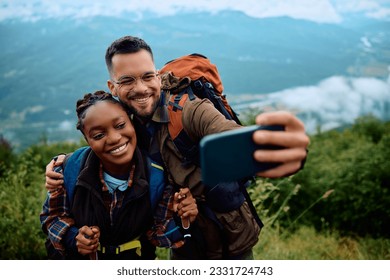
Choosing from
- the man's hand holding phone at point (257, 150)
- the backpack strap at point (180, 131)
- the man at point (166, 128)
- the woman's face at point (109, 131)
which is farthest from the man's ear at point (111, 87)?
the man's hand holding phone at point (257, 150)

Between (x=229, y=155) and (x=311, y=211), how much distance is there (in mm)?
3622

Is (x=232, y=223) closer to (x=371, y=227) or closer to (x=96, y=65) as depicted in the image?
(x=371, y=227)

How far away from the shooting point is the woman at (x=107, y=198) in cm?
114

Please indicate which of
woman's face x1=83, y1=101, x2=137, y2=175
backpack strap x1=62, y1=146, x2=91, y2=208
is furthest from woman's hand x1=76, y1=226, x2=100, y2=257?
woman's face x1=83, y1=101, x2=137, y2=175

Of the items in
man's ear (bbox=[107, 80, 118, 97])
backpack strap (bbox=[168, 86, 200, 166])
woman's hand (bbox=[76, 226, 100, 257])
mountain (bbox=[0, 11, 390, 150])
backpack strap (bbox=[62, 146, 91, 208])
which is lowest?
mountain (bbox=[0, 11, 390, 150])

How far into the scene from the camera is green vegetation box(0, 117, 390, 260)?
245 cm

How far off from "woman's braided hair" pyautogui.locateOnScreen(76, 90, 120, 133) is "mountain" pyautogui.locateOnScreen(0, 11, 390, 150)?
1475 inches

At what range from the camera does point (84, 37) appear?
67312 mm

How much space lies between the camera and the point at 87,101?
3.91 feet

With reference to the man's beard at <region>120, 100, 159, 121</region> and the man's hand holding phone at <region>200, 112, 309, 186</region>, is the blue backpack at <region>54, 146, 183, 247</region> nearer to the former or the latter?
the man's beard at <region>120, 100, 159, 121</region>

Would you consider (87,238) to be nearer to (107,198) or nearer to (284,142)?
(107,198)

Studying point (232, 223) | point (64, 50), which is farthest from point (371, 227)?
point (64, 50)

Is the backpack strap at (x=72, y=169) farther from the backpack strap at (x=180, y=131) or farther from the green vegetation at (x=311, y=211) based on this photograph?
the green vegetation at (x=311, y=211)

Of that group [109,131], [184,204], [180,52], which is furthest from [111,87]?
[180,52]
